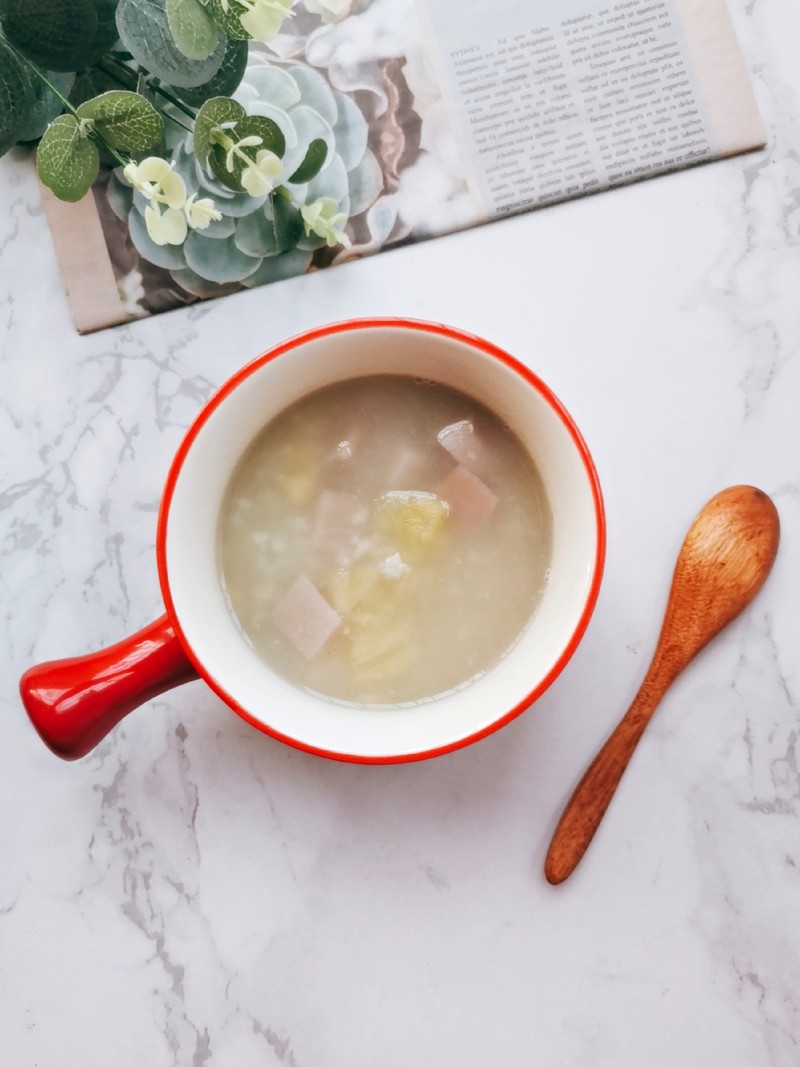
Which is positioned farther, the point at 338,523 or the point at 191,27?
the point at 338,523

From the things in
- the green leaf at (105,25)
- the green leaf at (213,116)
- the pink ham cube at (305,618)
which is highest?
the green leaf at (105,25)

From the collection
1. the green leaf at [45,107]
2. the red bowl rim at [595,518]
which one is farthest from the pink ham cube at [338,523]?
the green leaf at [45,107]

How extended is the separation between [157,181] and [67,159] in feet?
0.33

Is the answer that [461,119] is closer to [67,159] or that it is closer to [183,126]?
[183,126]

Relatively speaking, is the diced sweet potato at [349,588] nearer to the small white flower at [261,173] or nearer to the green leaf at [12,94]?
the small white flower at [261,173]

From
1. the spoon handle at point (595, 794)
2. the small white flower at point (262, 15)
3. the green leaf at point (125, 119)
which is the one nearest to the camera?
the small white flower at point (262, 15)

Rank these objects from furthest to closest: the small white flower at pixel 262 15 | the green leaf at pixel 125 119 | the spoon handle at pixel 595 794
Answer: the spoon handle at pixel 595 794 → the green leaf at pixel 125 119 → the small white flower at pixel 262 15

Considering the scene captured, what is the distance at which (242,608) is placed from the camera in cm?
87

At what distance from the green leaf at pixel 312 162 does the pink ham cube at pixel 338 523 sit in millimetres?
330

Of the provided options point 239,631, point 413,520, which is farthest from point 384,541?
point 239,631

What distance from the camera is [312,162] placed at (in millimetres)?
937

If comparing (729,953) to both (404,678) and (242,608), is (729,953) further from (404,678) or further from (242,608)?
(242,608)

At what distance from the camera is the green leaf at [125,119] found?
0.84 meters

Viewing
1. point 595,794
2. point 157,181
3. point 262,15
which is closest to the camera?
point 262,15
